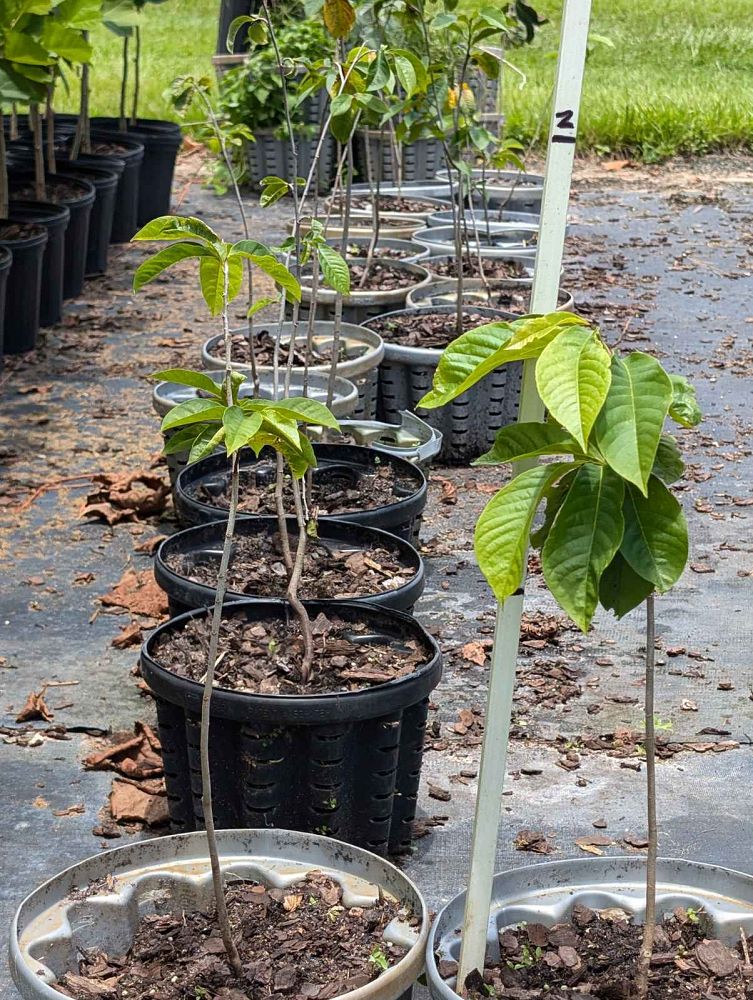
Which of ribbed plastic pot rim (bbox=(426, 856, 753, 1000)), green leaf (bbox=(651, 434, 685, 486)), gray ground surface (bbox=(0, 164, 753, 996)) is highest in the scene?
green leaf (bbox=(651, 434, 685, 486))

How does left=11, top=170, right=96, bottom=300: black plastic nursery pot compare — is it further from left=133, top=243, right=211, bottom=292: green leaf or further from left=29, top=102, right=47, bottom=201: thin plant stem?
left=133, top=243, right=211, bottom=292: green leaf

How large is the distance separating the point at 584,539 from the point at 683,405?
165mm

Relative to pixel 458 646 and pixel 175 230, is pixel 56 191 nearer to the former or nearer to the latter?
pixel 458 646

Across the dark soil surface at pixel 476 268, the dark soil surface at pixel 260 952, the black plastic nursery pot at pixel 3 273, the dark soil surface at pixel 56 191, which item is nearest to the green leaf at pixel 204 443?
the dark soil surface at pixel 260 952

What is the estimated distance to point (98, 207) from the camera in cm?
612

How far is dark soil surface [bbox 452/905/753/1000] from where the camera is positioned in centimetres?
144

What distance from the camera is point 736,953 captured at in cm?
148

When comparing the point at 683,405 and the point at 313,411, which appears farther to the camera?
the point at 313,411

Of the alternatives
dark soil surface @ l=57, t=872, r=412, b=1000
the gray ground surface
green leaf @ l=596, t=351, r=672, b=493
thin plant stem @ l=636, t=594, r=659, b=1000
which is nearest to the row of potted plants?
the gray ground surface

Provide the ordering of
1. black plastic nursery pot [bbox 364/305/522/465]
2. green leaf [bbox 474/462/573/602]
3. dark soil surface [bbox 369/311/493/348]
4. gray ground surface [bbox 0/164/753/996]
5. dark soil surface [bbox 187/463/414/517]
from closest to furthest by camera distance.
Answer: green leaf [bbox 474/462/573/602]
gray ground surface [bbox 0/164/753/996]
dark soil surface [bbox 187/463/414/517]
black plastic nursery pot [bbox 364/305/522/465]
dark soil surface [bbox 369/311/493/348]

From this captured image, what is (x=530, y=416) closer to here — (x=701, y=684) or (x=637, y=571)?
(x=637, y=571)

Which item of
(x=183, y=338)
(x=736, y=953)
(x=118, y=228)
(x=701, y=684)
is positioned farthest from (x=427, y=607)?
(x=118, y=228)

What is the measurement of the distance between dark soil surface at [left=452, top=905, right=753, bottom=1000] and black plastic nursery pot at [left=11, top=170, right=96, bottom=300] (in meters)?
4.69

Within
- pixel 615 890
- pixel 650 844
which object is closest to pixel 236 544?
pixel 615 890
